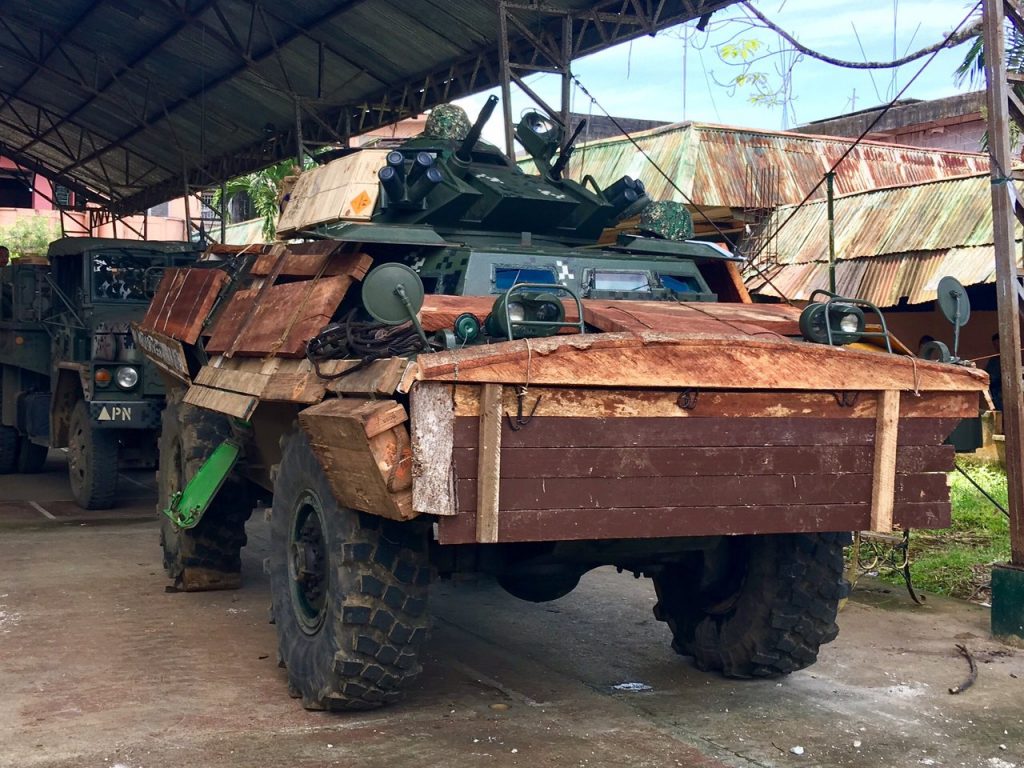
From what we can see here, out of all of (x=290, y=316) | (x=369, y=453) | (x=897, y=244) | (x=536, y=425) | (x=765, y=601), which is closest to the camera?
(x=369, y=453)

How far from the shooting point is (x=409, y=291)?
4.60 meters

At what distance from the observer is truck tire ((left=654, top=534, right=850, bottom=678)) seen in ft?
18.2

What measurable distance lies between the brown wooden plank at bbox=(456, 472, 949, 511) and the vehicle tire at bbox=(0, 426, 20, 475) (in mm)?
10968

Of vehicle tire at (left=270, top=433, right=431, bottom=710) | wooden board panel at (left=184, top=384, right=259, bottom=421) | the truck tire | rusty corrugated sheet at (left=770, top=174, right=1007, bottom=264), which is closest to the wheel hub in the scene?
vehicle tire at (left=270, top=433, right=431, bottom=710)

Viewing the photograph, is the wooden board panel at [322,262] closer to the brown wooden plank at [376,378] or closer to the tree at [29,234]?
the brown wooden plank at [376,378]

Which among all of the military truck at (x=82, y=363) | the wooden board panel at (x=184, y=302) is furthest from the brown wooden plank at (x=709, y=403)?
Result: the military truck at (x=82, y=363)

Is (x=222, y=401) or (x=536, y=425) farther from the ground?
(x=222, y=401)

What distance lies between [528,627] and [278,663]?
72.1 inches

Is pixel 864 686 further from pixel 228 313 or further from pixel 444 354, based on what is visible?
pixel 228 313

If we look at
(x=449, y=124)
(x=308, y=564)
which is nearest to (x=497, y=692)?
(x=308, y=564)

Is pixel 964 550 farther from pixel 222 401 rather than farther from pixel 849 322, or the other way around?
pixel 222 401

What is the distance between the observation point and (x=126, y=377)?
439 inches

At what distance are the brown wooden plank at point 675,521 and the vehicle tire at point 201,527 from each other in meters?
3.42

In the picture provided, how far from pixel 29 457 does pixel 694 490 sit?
37.3 feet
